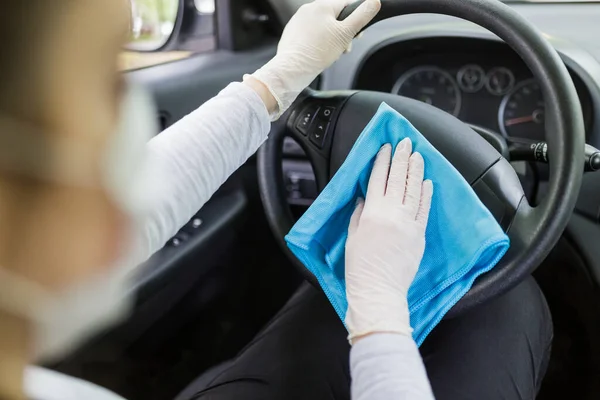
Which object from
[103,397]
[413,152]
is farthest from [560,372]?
[103,397]

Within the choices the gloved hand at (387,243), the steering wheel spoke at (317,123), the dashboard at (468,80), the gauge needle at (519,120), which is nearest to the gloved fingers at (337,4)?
the steering wheel spoke at (317,123)

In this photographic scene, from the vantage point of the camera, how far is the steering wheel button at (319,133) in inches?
39.5

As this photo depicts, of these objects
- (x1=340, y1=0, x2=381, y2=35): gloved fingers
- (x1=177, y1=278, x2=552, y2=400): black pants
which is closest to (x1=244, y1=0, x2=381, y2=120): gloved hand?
(x1=340, y1=0, x2=381, y2=35): gloved fingers

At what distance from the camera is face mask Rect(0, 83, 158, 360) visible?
15.2 inches

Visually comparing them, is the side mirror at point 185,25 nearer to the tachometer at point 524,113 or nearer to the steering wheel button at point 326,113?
the steering wheel button at point 326,113

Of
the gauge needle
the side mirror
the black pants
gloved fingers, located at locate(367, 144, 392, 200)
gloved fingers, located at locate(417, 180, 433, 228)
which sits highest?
the side mirror

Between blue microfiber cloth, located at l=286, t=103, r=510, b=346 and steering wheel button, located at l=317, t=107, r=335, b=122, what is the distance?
0.17 metres

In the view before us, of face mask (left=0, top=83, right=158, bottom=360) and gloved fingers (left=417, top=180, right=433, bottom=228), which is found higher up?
face mask (left=0, top=83, right=158, bottom=360)

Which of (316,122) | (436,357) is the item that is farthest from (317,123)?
(436,357)

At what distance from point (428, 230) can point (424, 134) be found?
6.4 inches

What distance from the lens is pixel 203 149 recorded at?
896 mm

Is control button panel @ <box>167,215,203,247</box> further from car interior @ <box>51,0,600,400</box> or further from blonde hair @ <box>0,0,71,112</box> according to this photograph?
blonde hair @ <box>0,0,71,112</box>

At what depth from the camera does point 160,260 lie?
120 centimetres

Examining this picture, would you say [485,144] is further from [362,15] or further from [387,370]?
[387,370]
